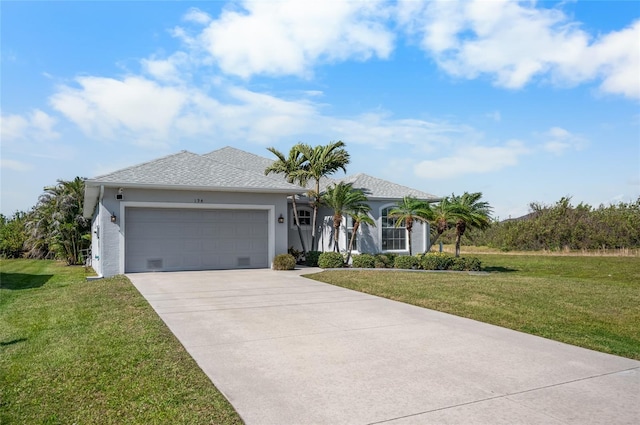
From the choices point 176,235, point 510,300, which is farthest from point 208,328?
point 176,235

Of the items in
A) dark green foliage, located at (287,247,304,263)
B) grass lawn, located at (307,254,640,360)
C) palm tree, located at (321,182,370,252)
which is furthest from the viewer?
dark green foliage, located at (287,247,304,263)

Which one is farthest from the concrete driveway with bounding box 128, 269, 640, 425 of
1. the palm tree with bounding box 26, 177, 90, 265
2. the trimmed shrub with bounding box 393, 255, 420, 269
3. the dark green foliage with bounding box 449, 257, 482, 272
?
the palm tree with bounding box 26, 177, 90, 265

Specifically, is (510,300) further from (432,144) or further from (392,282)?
(432,144)

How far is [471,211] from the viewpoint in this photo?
680 inches

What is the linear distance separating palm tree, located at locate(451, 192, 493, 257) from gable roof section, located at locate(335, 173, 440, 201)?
2809 mm

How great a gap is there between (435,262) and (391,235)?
3.51 meters

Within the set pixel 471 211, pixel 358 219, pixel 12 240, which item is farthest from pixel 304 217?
pixel 12 240

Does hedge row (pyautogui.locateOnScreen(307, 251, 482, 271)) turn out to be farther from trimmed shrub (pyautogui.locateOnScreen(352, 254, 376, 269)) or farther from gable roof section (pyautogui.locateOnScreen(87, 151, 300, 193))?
gable roof section (pyautogui.locateOnScreen(87, 151, 300, 193))

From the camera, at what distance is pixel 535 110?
1788cm

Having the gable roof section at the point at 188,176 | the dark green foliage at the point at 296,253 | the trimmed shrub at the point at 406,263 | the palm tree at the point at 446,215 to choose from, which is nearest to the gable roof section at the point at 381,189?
the palm tree at the point at 446,215

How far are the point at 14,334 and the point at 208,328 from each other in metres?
2.93

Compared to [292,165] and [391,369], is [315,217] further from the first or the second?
[391,369]

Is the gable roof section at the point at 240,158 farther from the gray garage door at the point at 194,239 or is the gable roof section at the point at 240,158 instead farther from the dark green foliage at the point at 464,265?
the dark green foliage at the point at 464,265

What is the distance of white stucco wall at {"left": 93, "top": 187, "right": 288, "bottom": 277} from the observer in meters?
14.0
